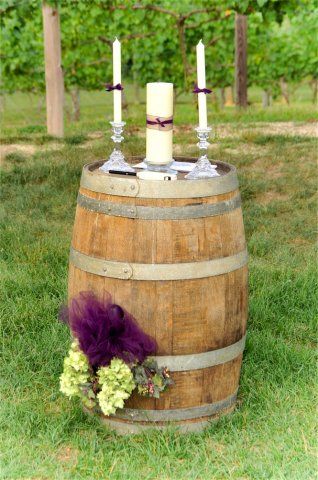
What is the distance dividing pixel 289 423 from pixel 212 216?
102cm

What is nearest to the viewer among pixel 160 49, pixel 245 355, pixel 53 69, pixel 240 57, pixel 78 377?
pixel 78 377

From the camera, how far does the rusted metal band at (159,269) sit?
9.62 feet

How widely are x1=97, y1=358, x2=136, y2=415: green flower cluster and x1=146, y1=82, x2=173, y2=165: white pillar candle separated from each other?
0.92 m

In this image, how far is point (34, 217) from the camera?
20.6 feet

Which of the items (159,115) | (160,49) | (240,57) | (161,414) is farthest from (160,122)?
(160,49)

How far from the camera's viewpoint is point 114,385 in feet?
9.62

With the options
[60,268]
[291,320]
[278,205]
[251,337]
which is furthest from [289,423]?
[278,205]

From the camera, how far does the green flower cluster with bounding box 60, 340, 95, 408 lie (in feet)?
9.86

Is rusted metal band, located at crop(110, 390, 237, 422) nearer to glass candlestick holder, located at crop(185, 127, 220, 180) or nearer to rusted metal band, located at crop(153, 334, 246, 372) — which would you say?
rusted metal band, located at crop(153, 334, 246, 372)

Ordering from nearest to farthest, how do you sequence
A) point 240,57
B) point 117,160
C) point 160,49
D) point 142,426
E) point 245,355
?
point 142,426
point 117,160
point 245,355
point 240,57
point 160,49

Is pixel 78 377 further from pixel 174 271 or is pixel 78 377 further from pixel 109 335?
pixel 174 271

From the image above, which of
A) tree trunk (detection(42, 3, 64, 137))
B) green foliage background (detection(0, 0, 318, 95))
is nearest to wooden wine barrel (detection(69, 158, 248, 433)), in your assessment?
tree trunk (detection(42, 3, 64, 137))

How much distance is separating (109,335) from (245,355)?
109 cm

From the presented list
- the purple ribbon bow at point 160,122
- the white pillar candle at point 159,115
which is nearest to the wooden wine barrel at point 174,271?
the white pillar candle at point 159,115
